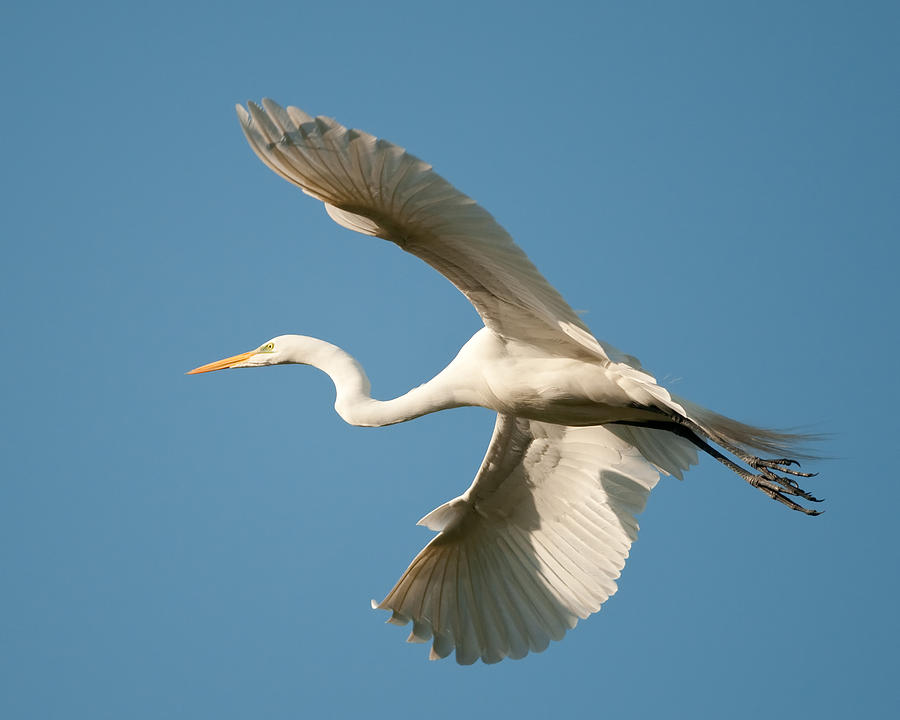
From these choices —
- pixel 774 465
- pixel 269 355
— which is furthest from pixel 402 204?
pixel 269 355

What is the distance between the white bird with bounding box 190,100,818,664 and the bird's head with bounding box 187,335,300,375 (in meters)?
0.01

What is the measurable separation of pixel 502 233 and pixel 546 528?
3344 millimetres

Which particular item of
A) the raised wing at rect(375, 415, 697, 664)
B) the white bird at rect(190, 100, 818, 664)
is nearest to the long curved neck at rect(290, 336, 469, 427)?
the white bird at rect(190, 100, 818, 664)

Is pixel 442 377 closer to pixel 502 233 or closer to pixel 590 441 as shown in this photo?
pixel 590 441

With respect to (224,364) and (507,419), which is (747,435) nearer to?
(507,419)

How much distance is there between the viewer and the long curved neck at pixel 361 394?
6.91 meters

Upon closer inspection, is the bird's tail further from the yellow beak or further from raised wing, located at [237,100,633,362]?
the yellow beak

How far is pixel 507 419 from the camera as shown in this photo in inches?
289

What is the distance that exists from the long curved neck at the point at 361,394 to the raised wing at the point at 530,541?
0.75m

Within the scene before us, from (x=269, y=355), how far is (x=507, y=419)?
1913 millimetres

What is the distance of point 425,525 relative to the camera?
7.81 m

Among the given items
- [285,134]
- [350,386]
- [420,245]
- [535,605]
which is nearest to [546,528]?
[535,605]

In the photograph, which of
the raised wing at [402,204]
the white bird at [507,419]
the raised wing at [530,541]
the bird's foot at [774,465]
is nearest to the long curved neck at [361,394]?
the white bird at [507,419]

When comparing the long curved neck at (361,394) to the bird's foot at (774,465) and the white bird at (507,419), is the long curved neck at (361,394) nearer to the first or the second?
the white bird at (507,419)
